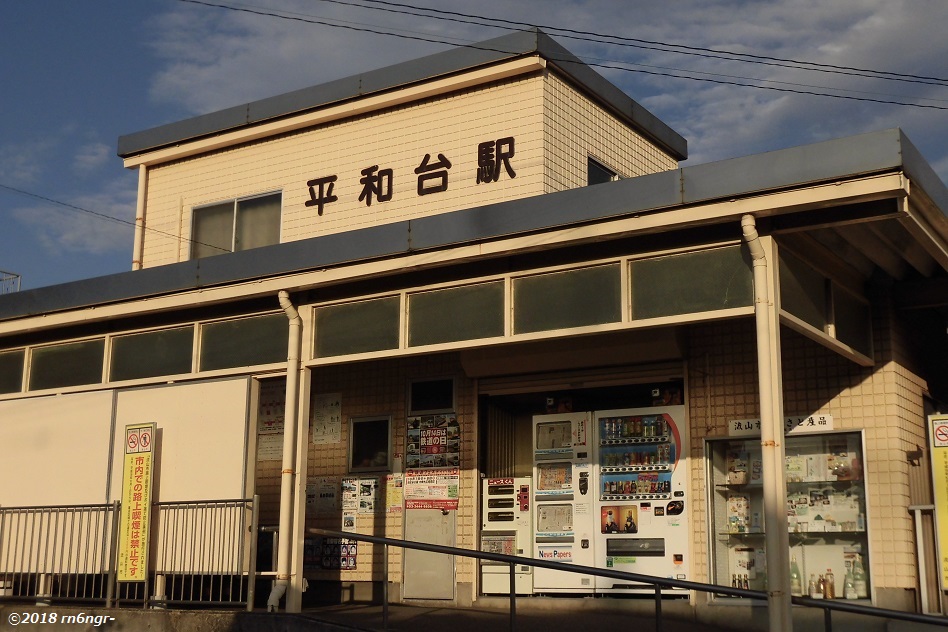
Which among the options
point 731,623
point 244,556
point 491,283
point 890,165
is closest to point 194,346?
point 244,556

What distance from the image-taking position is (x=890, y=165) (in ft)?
29.1

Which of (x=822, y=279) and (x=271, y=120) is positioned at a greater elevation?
(x=271, y=120)

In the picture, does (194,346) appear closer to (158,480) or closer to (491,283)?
(158,480)

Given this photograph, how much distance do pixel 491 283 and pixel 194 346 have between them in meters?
4.50

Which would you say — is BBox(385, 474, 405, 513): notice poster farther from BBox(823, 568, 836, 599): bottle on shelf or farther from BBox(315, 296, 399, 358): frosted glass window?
BBox(823, 568, 836, 599): bottle on shelf

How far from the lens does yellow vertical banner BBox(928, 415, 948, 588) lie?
11.3 meters

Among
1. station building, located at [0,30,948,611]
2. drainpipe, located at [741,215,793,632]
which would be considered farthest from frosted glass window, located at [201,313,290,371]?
drainpipe, located at [741,215,793,632]

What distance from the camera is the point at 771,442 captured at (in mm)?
9344

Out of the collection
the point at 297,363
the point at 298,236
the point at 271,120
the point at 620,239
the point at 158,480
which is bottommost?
the point at 158,480

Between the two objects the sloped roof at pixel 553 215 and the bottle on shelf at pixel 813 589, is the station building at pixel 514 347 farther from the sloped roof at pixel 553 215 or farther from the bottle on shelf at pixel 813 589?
the bottle on shelf at pixel 813 589

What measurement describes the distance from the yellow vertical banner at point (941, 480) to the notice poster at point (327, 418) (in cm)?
822

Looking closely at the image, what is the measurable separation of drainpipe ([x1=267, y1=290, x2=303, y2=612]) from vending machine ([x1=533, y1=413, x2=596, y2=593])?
11.0 feet

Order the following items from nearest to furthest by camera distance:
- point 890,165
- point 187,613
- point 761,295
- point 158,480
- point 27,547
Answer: point 890,165 → point 761,295 → point 187,613 → point 158,480 → point 27,547

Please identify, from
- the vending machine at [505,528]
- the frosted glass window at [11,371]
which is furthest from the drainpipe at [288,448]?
the frosted glass window at [11,371]
